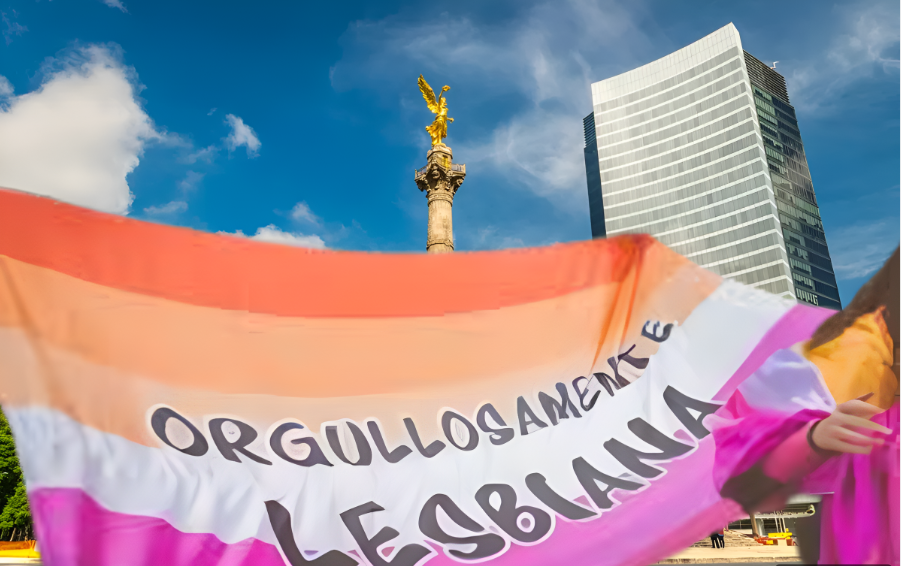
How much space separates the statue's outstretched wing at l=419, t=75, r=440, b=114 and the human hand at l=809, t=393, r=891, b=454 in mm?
28931

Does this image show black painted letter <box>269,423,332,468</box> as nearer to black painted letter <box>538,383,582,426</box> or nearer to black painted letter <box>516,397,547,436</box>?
black painted letter <box>516,397,547,436</box>

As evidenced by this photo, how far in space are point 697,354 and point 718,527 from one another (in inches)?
46.7

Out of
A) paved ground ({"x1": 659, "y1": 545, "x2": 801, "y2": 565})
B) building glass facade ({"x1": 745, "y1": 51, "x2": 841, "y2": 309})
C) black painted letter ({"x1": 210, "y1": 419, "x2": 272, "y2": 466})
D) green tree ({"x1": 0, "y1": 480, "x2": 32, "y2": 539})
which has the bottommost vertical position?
paved ground ({"x1": 659, "y1": 545, "x2": 801, "y2": 565})

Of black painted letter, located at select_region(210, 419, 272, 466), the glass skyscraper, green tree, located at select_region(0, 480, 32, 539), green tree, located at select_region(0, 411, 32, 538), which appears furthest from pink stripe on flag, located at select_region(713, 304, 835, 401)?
the glass skyscraper

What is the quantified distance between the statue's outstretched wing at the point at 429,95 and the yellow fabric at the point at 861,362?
93.7ft

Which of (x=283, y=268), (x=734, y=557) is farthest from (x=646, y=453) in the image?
(x=734, y=557)

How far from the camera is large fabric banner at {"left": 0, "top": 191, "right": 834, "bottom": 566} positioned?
3561mm

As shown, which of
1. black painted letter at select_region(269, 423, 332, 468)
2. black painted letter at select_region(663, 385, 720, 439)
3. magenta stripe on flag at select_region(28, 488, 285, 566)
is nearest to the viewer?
magenta stripe on flag at select_region(28, 488, 285, 566)

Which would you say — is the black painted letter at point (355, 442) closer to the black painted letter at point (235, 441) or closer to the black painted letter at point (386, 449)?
the black painted letter at point (386, 449)

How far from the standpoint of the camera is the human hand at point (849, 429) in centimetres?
373

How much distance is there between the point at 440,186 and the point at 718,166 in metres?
71.0

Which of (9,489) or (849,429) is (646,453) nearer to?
(849,429)

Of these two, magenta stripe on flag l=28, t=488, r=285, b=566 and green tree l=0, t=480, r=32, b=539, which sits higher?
magenta stripe on flag l=28, t=488, r=285, b=566

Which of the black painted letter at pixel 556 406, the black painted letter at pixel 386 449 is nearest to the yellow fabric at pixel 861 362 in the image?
the black painted letter at pixel 556 406
